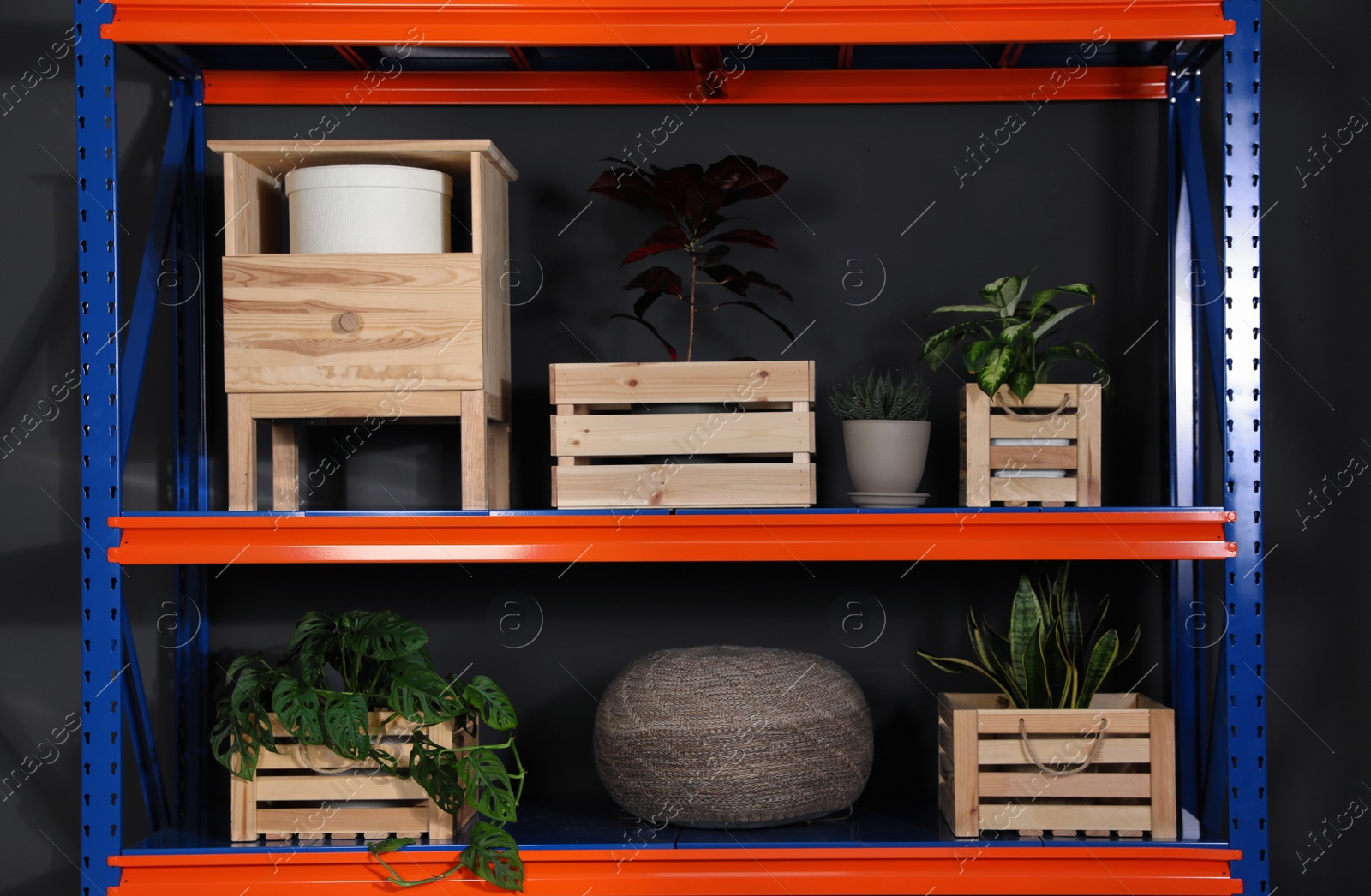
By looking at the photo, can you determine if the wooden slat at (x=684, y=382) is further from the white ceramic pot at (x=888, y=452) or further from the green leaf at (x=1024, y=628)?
the green leaf at (x=1024, y=628)

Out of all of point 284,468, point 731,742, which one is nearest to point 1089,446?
point 731,742

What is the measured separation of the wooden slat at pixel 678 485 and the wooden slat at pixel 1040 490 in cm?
33

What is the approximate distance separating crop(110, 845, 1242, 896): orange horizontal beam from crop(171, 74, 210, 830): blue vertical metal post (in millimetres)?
413

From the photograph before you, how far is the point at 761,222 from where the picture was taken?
209 centimetres

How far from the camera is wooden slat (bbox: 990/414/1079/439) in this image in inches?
67.0

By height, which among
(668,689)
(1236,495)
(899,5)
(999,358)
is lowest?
(668,689)

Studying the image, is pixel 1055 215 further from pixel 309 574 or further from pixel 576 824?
pixel 309 574

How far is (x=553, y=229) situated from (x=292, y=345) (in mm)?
612

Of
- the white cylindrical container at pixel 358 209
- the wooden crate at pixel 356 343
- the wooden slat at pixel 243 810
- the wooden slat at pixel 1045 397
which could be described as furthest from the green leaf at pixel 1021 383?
the wooden slat at pixel 243 810

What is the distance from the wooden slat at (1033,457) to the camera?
1.70m

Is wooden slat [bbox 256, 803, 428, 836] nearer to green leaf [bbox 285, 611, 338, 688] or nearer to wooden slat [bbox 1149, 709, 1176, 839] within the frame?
green leaf [bbox 285, 611, 338, 688]

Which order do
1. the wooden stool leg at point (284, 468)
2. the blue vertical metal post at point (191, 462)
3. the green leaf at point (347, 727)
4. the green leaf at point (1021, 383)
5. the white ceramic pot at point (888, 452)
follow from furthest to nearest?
the blue vertical metal post at point (191, 462), the wooden stool leg at point (284, 468), the white ceramic pot at point (888, 452), the green leaf at point (1021, 383), the green leaf at point (347, 727)

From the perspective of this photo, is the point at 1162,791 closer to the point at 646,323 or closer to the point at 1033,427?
the point at 1033,427

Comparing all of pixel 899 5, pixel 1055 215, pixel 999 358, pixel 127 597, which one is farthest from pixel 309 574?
pixel 1055 215
